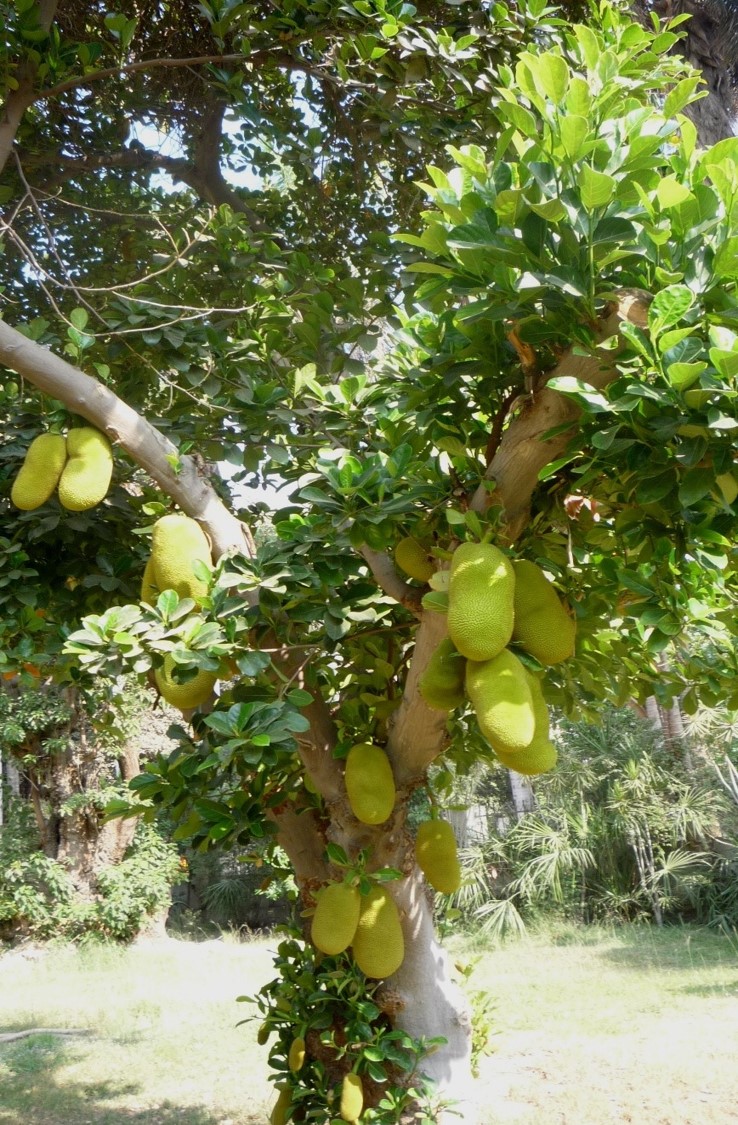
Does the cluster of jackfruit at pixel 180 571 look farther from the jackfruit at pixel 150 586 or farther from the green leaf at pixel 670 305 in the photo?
the green leaf at pixel 670 305

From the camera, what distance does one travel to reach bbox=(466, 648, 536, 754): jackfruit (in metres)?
1.12

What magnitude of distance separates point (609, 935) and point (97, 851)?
176 inches

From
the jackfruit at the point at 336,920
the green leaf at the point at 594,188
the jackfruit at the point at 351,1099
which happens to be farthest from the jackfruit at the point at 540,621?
the jackfruit at the point at 351,1099

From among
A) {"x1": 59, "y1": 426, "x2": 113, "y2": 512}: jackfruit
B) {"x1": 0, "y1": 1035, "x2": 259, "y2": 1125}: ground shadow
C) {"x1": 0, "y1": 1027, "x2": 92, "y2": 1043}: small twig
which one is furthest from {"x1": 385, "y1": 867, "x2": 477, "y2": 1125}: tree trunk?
{"x1": 0, "y1": 1027, "x2": 92, "y2": 1043}: small twig

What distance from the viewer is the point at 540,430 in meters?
1.34

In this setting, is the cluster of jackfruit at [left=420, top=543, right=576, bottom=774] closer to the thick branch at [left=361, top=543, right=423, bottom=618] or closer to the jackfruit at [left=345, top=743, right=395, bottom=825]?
the thick branch at [left=361, top=543, right=423, bottom=618]

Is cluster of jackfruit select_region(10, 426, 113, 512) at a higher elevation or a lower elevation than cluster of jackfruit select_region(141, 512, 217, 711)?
higher

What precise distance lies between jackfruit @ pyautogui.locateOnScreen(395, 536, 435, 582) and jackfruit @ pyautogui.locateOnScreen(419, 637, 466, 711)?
12.1 inches

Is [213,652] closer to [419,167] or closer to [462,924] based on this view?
[419,167]

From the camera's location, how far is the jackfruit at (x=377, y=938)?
1.82m

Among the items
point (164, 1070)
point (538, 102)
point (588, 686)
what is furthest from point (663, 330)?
point (164, 1070)

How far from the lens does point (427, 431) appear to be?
1520mm

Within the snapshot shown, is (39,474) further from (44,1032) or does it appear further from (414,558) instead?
(44,1032)

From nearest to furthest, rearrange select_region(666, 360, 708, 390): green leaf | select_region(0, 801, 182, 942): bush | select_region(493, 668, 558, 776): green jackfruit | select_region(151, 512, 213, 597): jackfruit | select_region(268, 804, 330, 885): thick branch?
select_region(666, 360, 708, 390): green leaf, select_region(493, 668, 558, 776): green jackfruit, select_region(151, 512, 213, 597): jackfruit, select_region(268, 804, 330, 885): thick branch, select_region(0, 801, 182, 942): bush
